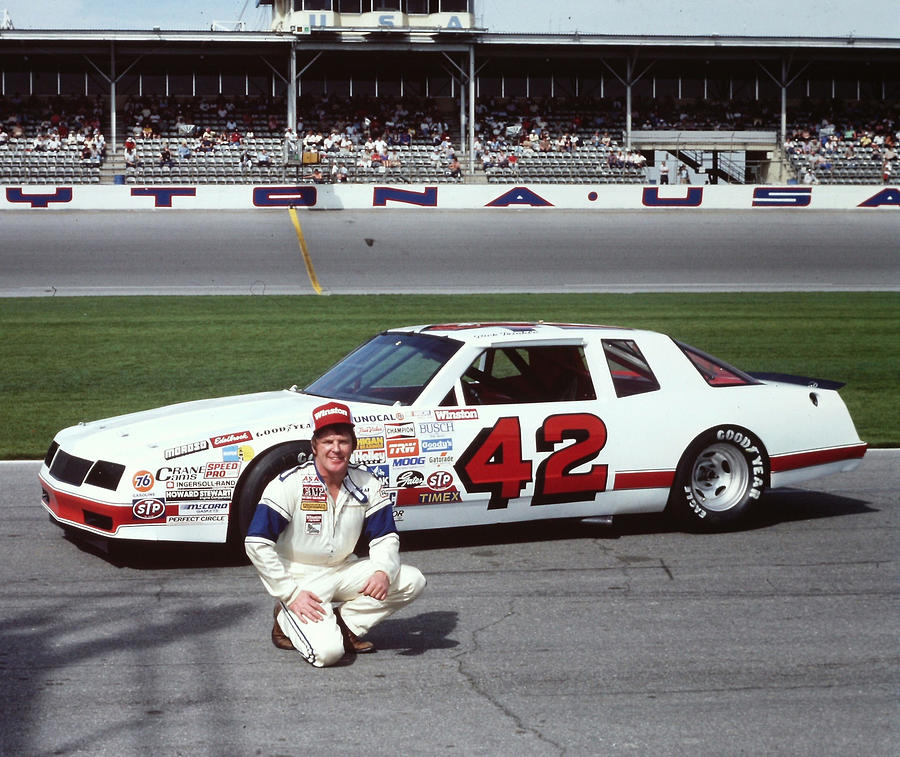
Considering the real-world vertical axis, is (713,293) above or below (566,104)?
below

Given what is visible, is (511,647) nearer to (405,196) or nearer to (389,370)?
(389,370)

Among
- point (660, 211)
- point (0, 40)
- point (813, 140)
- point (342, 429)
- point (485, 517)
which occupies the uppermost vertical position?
point (0, 40)

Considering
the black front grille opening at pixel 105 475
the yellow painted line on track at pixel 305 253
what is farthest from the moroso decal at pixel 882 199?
the black front grille opening at pixel 105 475

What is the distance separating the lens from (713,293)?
28953mm

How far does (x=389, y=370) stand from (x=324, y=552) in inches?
106

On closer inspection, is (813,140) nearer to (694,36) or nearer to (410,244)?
(694,36)

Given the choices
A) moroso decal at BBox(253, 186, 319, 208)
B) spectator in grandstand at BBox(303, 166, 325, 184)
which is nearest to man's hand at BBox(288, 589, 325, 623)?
moroso decal at BBox(253, 186, 319, 208)

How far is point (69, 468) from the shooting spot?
6.98m

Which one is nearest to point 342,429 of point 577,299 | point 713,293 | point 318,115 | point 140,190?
point 577,299

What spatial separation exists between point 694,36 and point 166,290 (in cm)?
3000

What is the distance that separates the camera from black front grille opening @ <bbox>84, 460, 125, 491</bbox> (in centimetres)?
660

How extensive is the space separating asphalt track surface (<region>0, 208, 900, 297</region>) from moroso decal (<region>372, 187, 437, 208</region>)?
766mm

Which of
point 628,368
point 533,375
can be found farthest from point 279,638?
point 628,368

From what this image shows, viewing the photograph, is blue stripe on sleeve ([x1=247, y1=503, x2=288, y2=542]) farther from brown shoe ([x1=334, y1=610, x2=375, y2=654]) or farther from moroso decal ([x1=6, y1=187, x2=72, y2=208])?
moroso decal ([x1=6, y1=187, x2=72, y2=208])
